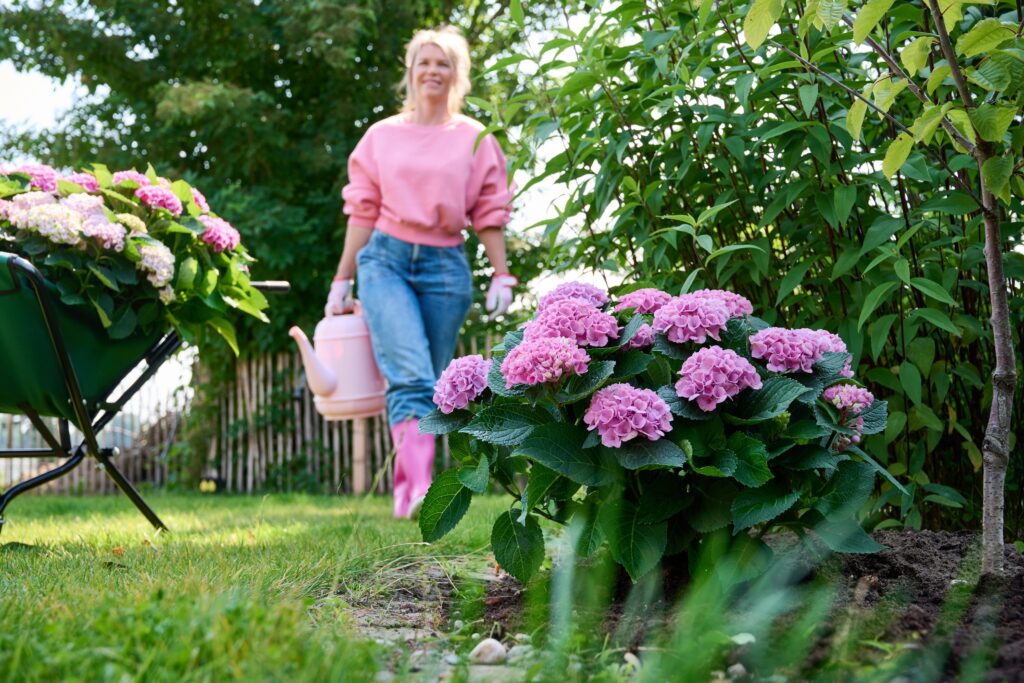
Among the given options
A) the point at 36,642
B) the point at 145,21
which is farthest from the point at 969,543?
the point at 145,21

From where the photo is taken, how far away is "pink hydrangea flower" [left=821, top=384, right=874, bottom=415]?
1.56 metres

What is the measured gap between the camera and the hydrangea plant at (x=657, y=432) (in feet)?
4.70

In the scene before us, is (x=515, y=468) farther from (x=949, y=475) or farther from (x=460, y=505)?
(x=949, y=475)

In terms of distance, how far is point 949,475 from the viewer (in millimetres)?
2021

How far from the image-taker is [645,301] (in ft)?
5.47

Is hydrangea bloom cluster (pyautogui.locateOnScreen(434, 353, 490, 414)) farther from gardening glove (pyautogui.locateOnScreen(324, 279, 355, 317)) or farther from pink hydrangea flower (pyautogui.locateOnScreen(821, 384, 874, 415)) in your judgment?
gardening glove (pyautogui.locateOnScreen(324, 279, 355, 317))

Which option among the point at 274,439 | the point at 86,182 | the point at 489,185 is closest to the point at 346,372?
the point at 489,185

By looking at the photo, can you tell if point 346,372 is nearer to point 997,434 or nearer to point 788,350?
point 788,350

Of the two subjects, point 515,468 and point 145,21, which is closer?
point 515,468

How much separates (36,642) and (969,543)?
5.38 ft

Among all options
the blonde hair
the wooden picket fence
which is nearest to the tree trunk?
the blonde hair

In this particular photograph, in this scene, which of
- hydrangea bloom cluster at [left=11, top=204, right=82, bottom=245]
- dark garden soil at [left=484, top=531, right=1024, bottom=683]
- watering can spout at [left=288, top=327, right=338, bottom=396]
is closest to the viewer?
dark garden soil at [left=484, top=531, right=1024, bottom=683]

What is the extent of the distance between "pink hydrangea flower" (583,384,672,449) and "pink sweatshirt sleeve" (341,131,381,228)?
230 cm

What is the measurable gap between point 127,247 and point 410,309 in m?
1.20
